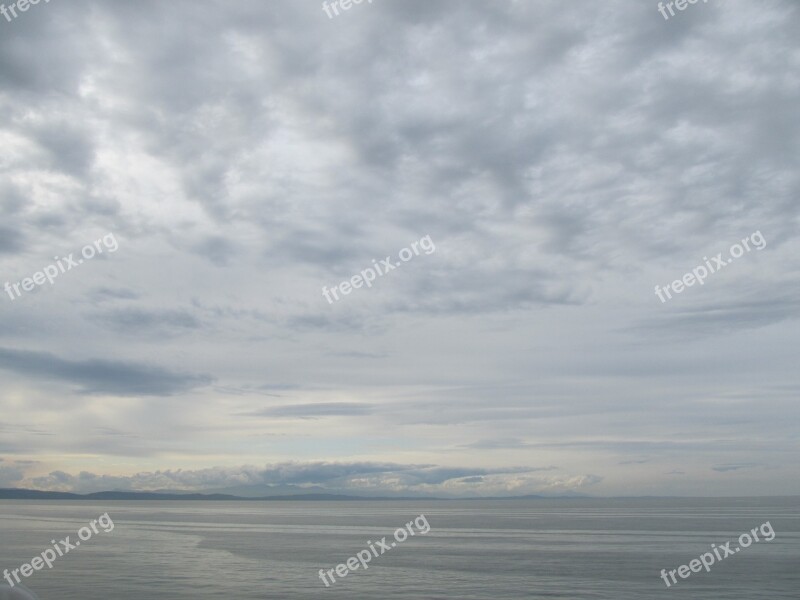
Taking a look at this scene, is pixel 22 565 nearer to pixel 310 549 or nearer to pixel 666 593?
pixel 310 549

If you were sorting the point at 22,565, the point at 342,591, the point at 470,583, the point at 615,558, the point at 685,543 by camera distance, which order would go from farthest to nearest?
the point at 685,543 < the point at 615,558 < the point at 22,565 < the point at 470,583 < the point at 342,591

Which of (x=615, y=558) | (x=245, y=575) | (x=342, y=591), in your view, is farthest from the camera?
(x=615, y=558)

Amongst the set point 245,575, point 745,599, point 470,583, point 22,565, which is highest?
point 22,565

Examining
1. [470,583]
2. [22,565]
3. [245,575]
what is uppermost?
[22,565]

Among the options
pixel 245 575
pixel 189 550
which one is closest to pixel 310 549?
pixel 189 550

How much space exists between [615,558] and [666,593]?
23.1 meters

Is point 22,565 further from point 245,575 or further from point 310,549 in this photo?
point 310,549

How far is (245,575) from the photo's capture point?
5778cm

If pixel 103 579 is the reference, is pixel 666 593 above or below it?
below

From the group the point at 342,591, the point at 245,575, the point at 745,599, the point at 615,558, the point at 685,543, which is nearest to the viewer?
the point at 745,599

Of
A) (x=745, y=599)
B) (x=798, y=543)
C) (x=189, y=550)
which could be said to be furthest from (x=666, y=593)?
(x=189, y=550)

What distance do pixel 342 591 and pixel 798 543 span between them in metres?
63.9

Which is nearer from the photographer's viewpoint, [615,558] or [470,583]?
[470,583]

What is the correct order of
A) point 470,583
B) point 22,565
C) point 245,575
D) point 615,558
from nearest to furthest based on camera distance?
point 470,583 → point 245,575 → point 22,565 → point 615,558
